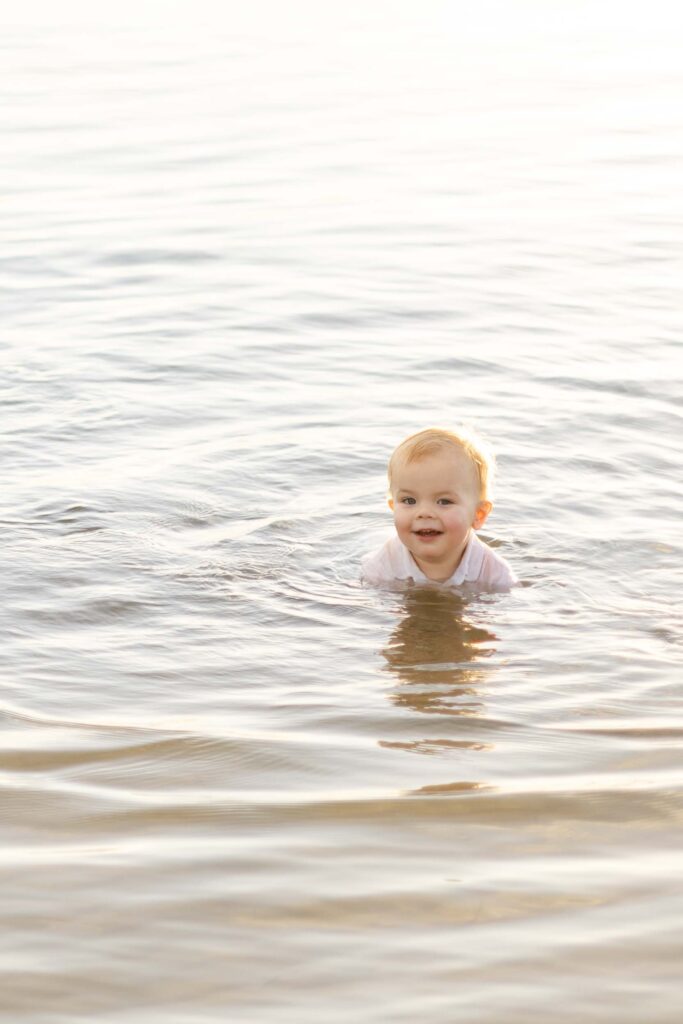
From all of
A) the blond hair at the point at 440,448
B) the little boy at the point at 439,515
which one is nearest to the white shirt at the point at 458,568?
the little boy at the point at 439,515

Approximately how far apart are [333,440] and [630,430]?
5.38 ft

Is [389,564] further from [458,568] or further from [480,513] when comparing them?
[480,513]

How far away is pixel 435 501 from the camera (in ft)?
21.3

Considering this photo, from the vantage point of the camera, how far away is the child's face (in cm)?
639

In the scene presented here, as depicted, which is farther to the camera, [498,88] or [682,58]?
[682,58]

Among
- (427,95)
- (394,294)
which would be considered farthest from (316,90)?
(394,294)

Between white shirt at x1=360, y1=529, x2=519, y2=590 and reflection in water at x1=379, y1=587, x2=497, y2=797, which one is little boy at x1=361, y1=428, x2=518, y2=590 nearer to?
white shirt at x1=360, y1=529, x2=519, y2=590

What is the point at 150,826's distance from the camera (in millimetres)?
4137

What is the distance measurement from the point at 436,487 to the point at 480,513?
37cm

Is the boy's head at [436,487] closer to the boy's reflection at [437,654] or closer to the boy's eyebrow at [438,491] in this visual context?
the boy's eyebrow at [438,491]

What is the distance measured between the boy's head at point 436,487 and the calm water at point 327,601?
0.28 m

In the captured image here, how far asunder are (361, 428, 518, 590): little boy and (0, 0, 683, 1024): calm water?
0.46 feet

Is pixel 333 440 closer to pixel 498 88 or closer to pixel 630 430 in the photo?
pixel 630 430

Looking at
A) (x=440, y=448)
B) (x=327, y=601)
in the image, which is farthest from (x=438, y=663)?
(x=440, y=448)
